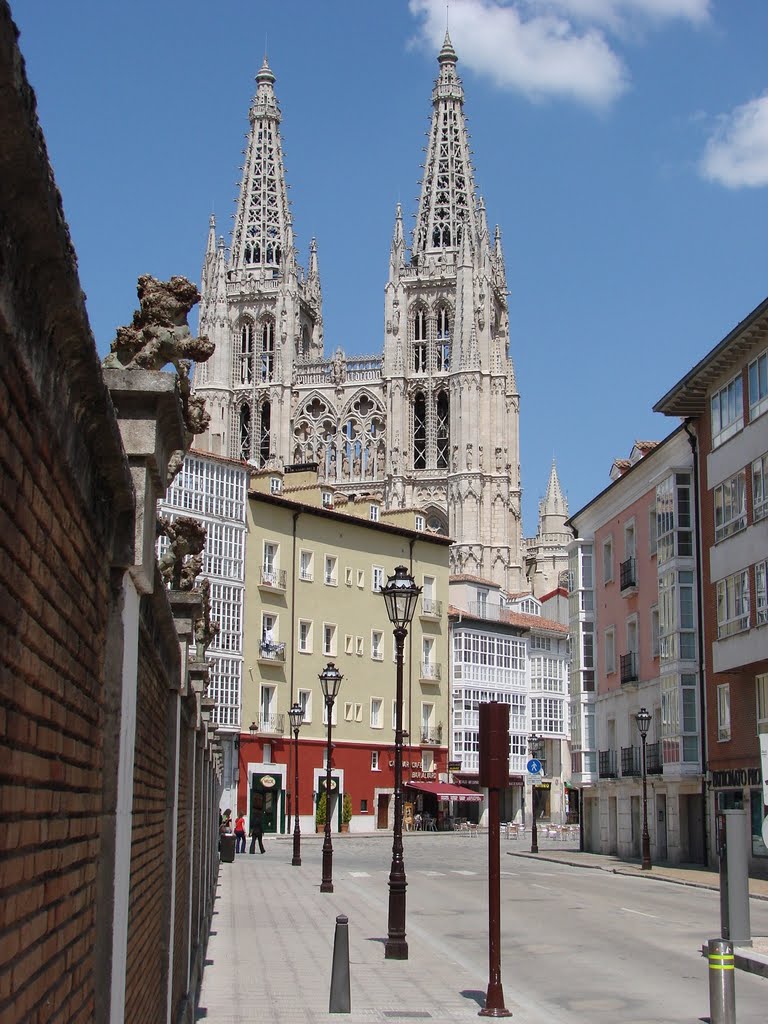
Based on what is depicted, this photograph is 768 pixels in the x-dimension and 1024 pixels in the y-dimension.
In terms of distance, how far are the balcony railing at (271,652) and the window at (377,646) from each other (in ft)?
22.9

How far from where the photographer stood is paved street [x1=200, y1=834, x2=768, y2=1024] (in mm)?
13953

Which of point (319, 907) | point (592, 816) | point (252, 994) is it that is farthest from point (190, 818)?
point (592, 816)

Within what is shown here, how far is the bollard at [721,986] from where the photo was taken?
36.5 feet

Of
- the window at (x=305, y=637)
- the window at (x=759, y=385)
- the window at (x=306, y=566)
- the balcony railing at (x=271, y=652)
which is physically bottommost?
the balcony railing at (x=271, y=652)

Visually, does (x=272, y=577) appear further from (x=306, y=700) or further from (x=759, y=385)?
(x=759, y=385)

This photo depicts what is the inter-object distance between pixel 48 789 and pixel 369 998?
11.8m

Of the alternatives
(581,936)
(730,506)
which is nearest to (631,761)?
(730,506)

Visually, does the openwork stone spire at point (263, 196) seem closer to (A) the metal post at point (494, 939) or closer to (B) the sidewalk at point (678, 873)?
(B) the sidewalk at point (678, 873)

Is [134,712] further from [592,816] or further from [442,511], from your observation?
[442,511]

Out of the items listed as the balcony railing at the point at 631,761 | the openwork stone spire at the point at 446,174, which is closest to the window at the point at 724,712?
the balcony railing at the point at 631,761

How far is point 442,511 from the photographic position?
120562mm

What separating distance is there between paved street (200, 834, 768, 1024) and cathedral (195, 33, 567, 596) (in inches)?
3327

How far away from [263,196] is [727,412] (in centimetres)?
10240

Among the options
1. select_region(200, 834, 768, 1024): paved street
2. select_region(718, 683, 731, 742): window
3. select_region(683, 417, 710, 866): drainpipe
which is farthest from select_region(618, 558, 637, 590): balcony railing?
select_region(200, 834, 768, 1024): paved street
